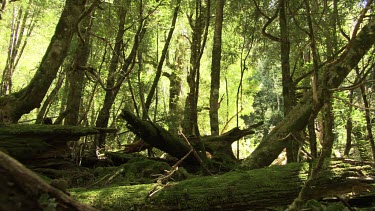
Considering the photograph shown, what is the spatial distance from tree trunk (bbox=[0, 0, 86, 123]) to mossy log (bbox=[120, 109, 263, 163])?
1961 mm

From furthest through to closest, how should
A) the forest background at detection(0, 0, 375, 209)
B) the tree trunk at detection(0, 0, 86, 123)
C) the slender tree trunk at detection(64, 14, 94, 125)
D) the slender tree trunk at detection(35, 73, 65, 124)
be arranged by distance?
the slender tree trunk at detection(35, 73, 65, 124) < the slender tree trunk at detection(64, 14, 94, 125) < the tree trunk at detection(0, 0, 86, 123) < the forest background at detection(0, 0, 375, 209)

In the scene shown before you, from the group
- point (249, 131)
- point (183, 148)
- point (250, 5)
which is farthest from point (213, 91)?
point (250, 5)

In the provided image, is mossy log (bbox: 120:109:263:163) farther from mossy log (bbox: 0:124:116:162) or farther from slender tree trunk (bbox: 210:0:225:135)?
slender tree trunk (bbox: 210:0:225:135)

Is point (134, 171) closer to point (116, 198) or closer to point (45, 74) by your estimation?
point (116, 198)

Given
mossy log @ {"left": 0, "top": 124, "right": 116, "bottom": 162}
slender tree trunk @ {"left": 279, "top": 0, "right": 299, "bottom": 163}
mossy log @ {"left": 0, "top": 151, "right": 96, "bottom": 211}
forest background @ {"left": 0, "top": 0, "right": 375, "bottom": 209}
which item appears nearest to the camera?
mossy log @ {"left": 0, "top": 151, "right": 96, "bottom": 211}

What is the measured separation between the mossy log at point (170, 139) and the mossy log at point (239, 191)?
4.92 ft

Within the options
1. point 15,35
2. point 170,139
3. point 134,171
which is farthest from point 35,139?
point 15,35

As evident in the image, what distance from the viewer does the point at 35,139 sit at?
16.4ft

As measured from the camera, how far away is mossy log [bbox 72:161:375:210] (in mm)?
3461

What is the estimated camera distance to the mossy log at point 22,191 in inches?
49.1

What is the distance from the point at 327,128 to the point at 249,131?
13.2 feet

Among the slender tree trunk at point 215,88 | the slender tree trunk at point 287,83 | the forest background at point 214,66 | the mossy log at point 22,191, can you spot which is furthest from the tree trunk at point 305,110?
the mossy log at point 22,191

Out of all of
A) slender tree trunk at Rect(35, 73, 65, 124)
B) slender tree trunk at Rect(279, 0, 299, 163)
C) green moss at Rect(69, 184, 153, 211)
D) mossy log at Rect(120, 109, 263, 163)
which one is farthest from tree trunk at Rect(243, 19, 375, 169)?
slender tree trunk at Rect(35, 73, 65, 124)

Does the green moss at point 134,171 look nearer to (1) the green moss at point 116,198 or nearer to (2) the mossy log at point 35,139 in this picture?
(2) the mossy log at point 35,139
